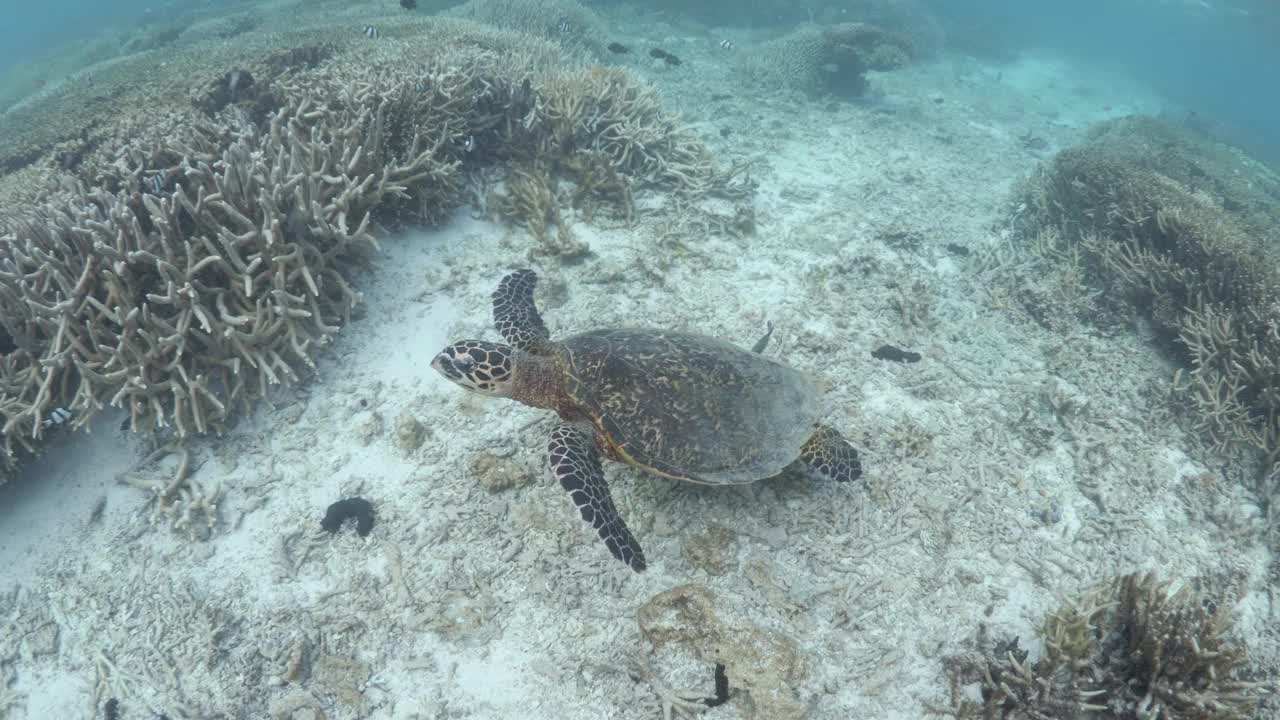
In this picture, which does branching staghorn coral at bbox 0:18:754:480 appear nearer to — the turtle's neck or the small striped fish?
the small striped fish

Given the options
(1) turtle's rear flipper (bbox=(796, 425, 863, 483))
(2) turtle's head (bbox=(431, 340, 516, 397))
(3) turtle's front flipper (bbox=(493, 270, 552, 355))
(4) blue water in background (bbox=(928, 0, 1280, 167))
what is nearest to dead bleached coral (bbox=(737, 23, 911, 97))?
(3) turtle's front flipper (bbox=(493, 270, 552, 355))

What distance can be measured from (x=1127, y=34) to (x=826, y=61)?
95.1 m

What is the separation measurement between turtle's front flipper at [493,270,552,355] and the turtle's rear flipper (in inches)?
77.2

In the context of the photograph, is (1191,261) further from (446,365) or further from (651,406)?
(446,365)

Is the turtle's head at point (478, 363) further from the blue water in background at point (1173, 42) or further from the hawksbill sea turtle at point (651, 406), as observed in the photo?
the blue water in background at point (1173, 42)

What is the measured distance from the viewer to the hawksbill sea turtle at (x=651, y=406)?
3.32 metres

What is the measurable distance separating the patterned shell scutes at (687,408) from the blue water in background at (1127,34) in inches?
921

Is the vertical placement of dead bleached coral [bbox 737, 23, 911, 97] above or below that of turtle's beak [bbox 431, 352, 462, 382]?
below

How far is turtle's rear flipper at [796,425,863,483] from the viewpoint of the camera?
3.77m

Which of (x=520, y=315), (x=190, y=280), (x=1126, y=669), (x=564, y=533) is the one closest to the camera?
(x=1126, y=669)

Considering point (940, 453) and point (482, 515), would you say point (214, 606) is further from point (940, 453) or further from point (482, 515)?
point (940, 453)

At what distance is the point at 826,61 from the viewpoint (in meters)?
15.0

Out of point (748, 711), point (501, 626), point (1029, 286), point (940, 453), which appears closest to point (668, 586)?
point (748, 711)

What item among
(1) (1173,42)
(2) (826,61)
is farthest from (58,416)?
(1) (1173,42)
